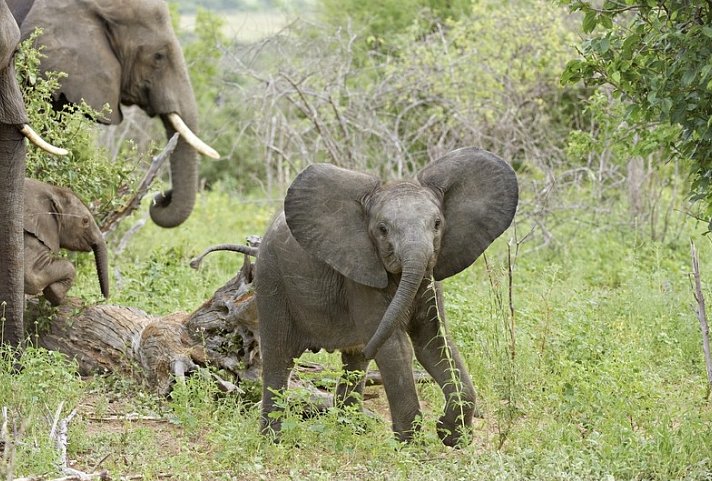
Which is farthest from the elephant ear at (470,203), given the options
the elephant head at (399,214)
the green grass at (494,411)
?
the green grass at (494,411)

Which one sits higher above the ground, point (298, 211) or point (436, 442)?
point (298, 211)

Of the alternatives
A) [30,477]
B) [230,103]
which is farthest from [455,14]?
[30,477]

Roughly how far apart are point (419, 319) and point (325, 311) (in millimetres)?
520

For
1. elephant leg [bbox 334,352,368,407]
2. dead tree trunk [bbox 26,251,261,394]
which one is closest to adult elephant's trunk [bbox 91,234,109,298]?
dead tree trunk [bbox 26,251,261,394]

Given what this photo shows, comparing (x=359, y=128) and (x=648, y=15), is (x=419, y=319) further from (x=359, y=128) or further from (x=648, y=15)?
(x=359, y=128)

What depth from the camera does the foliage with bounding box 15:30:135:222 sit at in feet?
25.7

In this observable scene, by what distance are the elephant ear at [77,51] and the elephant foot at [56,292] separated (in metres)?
2.00

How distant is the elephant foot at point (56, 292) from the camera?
748cm

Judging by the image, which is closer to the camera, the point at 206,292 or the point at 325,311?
the point at 325,311

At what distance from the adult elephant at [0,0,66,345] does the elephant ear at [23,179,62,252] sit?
1.28 feet

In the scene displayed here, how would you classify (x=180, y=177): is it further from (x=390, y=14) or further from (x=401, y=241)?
(x=390, y=14)

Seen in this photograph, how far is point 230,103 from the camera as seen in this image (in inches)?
692

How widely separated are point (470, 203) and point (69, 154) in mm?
3307

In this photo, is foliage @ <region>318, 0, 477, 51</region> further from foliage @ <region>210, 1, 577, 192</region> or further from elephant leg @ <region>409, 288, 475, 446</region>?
elephant leg @ <region>409, 288, 475, 446</region>
